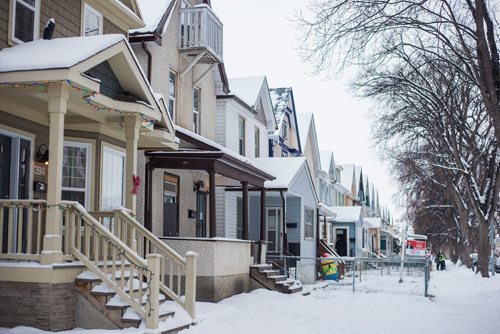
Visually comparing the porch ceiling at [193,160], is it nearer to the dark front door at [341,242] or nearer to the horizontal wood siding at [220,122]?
the horizontal wood siding at [220,122]

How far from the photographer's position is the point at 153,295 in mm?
10258

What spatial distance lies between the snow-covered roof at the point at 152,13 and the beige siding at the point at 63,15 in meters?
3.31

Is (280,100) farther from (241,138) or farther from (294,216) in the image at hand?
(241,138)

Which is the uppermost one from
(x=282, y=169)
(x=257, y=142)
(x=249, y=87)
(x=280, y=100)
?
(x=280, y=100)

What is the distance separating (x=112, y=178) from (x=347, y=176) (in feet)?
164

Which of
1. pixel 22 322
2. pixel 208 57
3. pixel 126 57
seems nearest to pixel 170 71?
pixel 208 57

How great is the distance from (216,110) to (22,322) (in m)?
14.0

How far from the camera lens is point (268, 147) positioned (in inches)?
1184

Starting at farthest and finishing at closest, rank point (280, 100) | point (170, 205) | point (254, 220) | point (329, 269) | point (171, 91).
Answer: point (280, 100) → point (329, 269) → point (254, 220) → point (171, 91) → point (170, 205)

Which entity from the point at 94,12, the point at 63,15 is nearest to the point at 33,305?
the point at 63,15

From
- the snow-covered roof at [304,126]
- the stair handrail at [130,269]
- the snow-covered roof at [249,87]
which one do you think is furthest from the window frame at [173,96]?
the snow-covered roof at [304,126]

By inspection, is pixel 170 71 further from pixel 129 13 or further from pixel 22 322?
pixel 22 322

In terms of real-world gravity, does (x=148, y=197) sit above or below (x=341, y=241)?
above

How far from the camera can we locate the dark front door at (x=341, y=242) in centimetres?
4359
